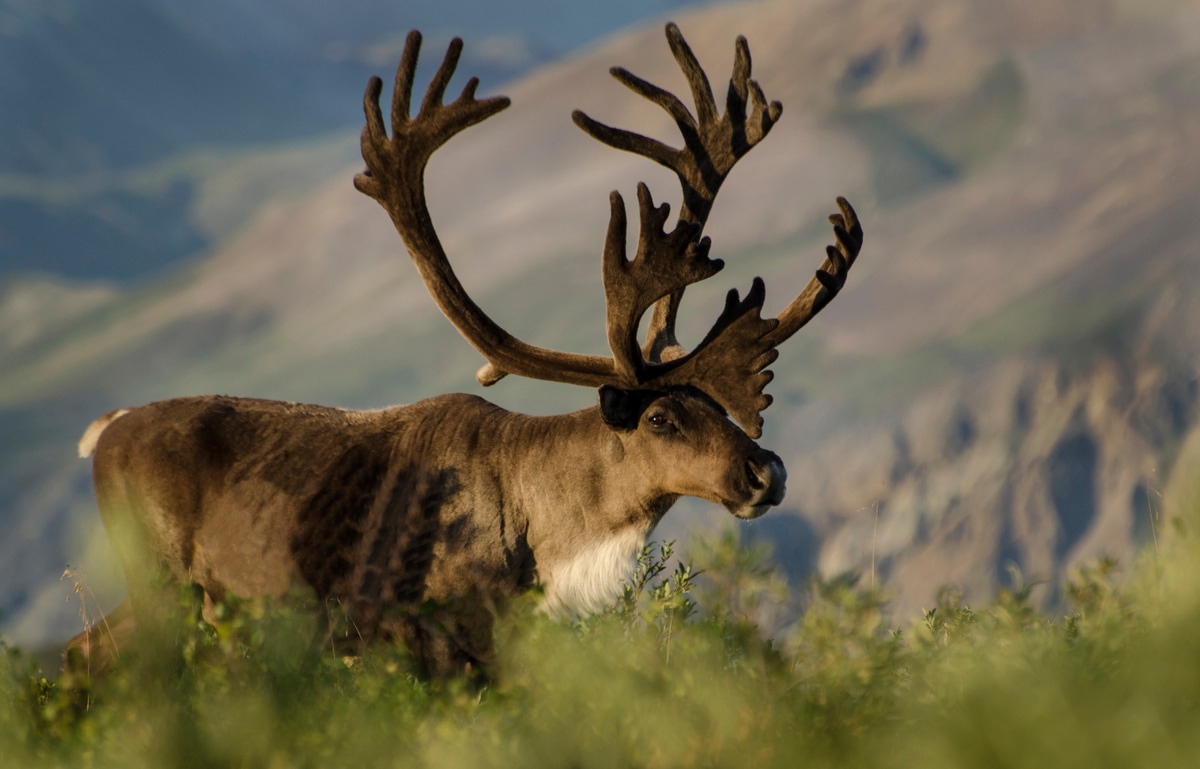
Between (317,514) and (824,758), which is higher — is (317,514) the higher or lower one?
the higher one

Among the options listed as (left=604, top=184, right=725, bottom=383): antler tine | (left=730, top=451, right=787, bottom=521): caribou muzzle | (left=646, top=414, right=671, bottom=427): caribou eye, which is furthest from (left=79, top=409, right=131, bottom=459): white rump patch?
(left=730, top=451, right=787, bottom=521): caribou muzzle

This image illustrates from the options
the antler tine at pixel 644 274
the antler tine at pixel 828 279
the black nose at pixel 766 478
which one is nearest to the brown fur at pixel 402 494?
the black nose at pixel 766 478

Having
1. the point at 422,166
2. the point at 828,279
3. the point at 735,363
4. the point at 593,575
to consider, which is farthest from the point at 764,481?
the point at 422,166

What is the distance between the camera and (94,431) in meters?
7.04

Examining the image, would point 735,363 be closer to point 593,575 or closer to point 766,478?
point 766,478

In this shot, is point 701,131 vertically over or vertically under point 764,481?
over

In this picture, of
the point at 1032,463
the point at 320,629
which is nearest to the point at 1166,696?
the point at 320,629

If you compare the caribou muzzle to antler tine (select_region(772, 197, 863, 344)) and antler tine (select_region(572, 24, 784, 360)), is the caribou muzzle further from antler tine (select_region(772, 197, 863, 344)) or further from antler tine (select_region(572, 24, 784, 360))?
antler tine (select_region(572, 24, 784, 360))

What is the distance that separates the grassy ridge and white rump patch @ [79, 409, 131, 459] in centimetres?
254

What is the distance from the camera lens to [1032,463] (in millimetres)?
52312

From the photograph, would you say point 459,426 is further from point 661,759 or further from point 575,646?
point 661,759

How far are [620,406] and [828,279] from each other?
1.60m

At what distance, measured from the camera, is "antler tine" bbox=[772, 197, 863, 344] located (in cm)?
702

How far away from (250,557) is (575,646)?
2.86m
